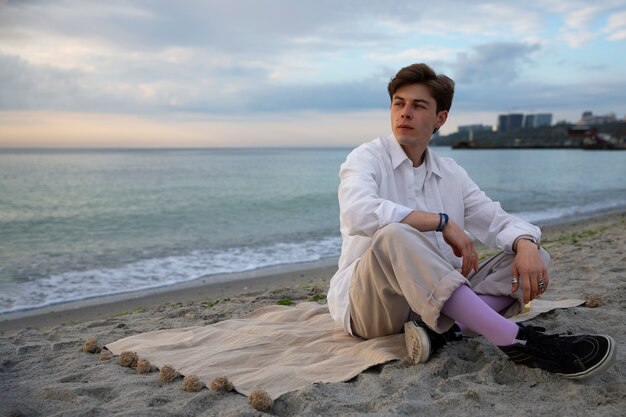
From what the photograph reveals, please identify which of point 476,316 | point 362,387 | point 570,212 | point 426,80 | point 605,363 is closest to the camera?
point 605,363

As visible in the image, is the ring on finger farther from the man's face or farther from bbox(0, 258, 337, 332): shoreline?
bbox(0, 258, 337, 332): shoreline

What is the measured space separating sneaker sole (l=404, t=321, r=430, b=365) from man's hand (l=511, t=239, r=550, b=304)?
0.60m

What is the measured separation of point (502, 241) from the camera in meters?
3.26

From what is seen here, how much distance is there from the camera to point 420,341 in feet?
9.78

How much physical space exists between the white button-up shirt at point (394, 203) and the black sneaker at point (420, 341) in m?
0.46

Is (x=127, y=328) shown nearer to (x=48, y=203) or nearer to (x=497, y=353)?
(x=497, y=353)

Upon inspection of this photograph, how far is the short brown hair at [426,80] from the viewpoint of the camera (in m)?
3.25

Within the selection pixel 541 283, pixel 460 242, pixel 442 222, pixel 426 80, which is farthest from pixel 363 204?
pixel 541 283

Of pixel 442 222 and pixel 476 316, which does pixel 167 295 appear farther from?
pixel 476 316

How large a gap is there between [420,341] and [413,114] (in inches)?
52.4

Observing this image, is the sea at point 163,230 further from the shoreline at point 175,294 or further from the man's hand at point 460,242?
the man's hand at point 460,242

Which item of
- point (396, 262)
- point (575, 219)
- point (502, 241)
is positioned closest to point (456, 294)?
point (396, 262)

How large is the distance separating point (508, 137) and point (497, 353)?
122781mm

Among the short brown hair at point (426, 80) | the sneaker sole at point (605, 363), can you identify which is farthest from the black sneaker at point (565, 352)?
the short brown hair at point (426, 80)
